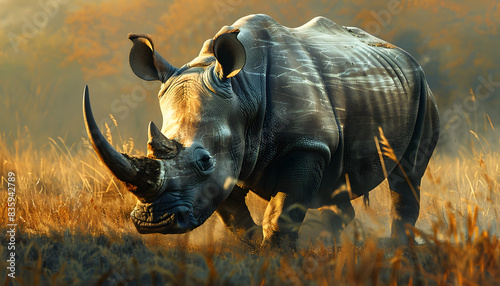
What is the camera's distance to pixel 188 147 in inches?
131

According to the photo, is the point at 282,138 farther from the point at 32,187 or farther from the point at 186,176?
the point at 32,187

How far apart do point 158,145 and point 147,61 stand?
118 cm

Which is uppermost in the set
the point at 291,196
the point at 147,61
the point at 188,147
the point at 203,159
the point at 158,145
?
the point at 147,61

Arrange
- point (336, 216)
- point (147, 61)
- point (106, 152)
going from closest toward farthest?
point (106, 152), point (147, 61), point (336, 216)

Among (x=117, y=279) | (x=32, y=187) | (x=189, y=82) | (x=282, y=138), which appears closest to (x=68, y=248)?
(x=117, y=279)

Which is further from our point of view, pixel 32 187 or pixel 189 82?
pixel 32 187

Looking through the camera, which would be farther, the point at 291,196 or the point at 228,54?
the point at 291,196

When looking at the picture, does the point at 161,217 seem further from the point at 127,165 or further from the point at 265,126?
the point at 265,126

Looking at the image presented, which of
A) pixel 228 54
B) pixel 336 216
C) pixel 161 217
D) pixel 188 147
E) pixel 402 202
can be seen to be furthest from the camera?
pixel 336 216

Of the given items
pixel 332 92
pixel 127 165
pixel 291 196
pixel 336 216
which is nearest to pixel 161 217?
pixel 127 165

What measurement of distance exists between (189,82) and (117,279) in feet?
5.89

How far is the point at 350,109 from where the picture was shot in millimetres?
4305

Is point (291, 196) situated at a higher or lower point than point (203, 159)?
lower

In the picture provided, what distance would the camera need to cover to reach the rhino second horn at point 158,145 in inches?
126
